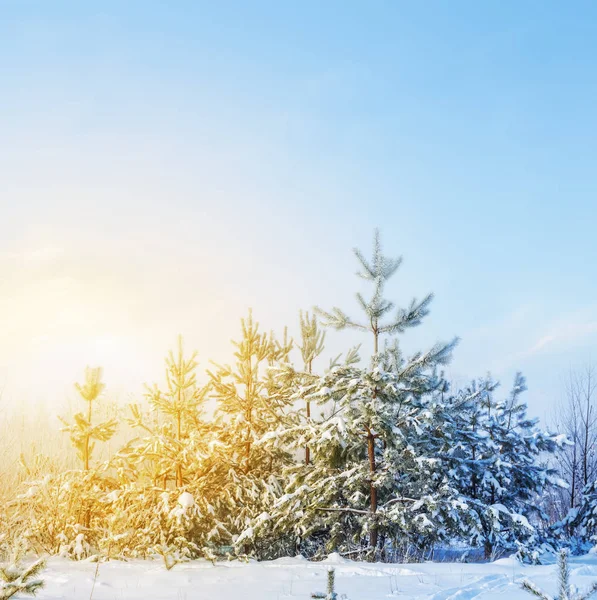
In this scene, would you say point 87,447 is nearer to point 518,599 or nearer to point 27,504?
point 27,504

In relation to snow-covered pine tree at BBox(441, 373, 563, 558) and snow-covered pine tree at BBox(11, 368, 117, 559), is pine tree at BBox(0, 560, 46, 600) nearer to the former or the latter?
snow-covered pine tree at BBox(11, 368, 117, 559)

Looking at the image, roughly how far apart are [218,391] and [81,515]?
3695mm

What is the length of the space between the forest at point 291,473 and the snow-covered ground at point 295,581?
99 centimetres

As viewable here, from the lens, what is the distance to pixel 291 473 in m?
11.4

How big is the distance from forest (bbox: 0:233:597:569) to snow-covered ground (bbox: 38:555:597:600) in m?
0.99

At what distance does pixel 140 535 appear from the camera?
36.0 ft

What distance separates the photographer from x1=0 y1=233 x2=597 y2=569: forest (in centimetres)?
1045

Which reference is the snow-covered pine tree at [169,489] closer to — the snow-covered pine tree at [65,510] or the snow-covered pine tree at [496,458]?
the snow-covered pine tree at [65,510]

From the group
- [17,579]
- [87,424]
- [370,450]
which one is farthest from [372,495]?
[17,579]

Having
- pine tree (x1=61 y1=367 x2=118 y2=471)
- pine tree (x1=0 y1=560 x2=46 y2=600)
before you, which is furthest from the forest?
pine tree (x1=0 y1=560 x2=46 y2=600)

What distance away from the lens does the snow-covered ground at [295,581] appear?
6863 mm

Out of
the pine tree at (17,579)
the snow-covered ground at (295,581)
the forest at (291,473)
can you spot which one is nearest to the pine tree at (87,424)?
the forest at (291,473)

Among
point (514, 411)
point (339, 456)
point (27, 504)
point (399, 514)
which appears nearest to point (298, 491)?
Result: point (339, 456)

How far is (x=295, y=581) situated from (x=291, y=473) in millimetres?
3677
